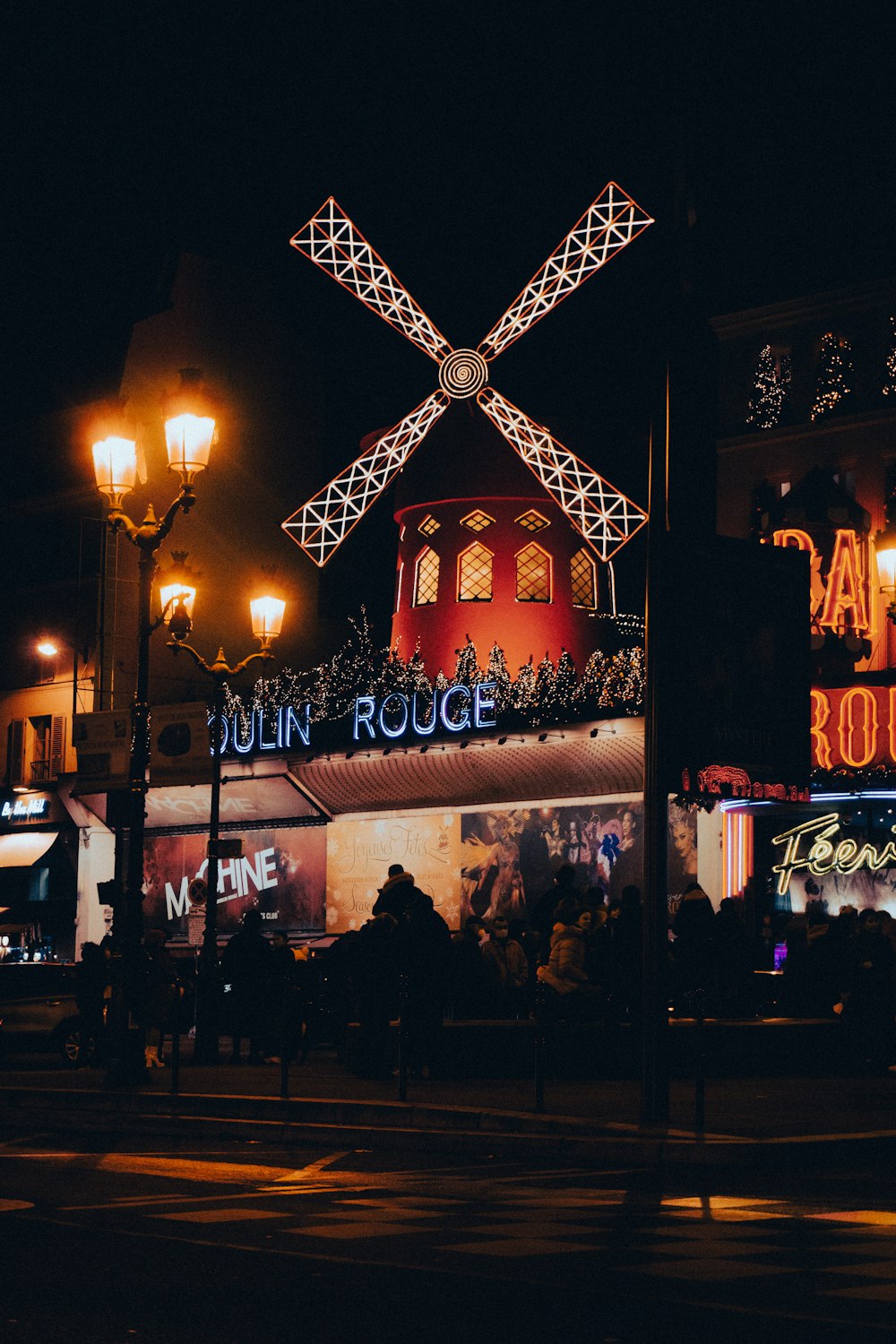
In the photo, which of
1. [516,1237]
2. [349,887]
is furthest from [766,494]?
[516,1237]

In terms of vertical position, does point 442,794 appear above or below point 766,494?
below

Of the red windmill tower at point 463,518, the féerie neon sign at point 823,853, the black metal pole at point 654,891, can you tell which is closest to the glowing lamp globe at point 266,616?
the féerie neon sign at point 823,853

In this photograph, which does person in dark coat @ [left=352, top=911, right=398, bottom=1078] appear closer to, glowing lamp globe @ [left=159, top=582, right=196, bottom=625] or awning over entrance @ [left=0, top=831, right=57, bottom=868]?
glowing lamp globe @ [left=159, top=582, right=196, bottom=625]

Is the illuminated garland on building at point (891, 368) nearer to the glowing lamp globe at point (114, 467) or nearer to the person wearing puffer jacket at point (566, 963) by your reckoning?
the person wearing puffer jacket at point (566, 963)

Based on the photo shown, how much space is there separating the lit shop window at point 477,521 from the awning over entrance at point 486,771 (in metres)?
4.22

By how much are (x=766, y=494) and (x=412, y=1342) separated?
25.6m

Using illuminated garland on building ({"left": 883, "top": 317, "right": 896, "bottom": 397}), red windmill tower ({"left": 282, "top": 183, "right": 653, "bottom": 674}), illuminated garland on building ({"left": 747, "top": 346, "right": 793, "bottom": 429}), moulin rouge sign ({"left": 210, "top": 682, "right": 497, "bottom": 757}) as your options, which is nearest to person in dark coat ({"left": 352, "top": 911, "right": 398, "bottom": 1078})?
moulin rouge sign ({"left": 210, "top": 682, "right": 497, "bottom": 757})

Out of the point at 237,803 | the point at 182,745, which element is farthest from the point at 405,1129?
the point at 237,803

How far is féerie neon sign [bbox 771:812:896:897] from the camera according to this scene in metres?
28.1

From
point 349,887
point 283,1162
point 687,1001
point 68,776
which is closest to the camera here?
point 283,1162

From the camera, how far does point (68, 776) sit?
3912cm

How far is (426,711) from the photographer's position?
105 feet

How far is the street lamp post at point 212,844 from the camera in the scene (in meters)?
21.0

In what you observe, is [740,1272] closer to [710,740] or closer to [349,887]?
[710,740]
